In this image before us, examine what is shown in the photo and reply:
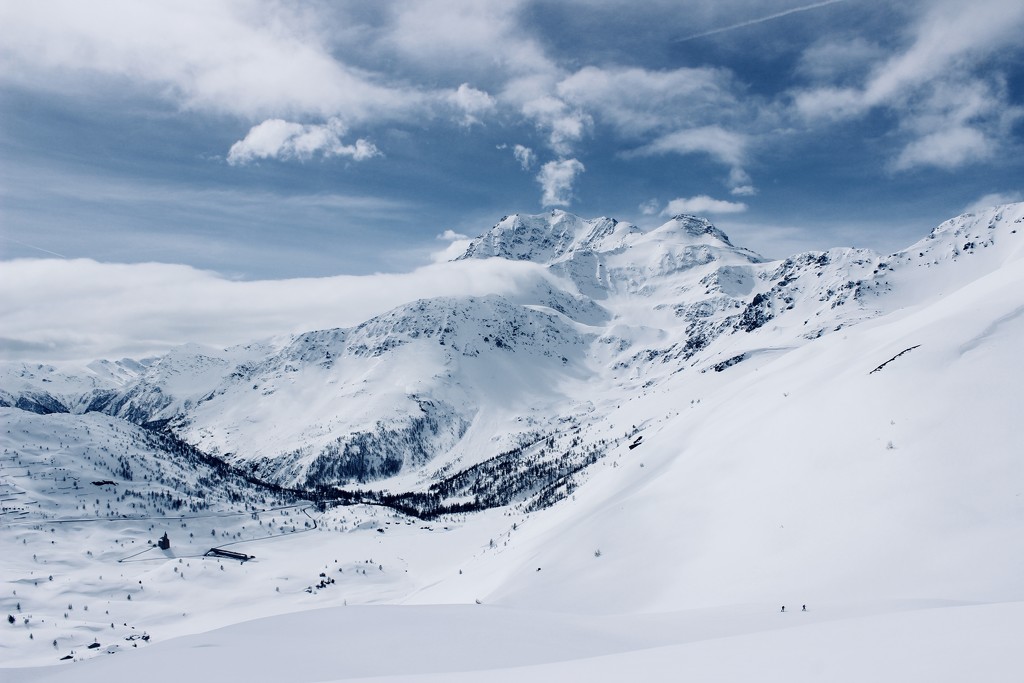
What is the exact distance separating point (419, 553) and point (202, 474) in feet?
237

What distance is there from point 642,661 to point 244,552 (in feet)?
338

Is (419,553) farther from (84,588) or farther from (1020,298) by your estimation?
(1020,298)

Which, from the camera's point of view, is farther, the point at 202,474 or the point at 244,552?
the point at 202,474

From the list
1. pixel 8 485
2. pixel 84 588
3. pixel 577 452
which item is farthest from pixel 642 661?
pixel 577 452

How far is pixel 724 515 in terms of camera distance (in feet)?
68.9

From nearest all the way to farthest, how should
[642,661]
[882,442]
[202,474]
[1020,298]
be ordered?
[642,661]
[882,442]
[1020,298]
[202,474]

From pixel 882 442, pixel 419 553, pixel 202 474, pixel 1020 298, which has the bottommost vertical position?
pixel 419 553

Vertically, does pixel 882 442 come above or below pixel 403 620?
above

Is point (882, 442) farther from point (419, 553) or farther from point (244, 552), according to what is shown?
point (244, 552)

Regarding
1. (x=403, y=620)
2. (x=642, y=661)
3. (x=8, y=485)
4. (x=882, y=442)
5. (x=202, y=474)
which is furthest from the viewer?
(x=202, y=474)

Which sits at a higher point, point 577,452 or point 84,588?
point 577,452

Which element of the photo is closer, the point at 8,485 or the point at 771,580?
the point at 771,580

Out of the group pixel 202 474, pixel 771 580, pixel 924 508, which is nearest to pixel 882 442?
pixel 924 508

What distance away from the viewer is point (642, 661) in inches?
302
